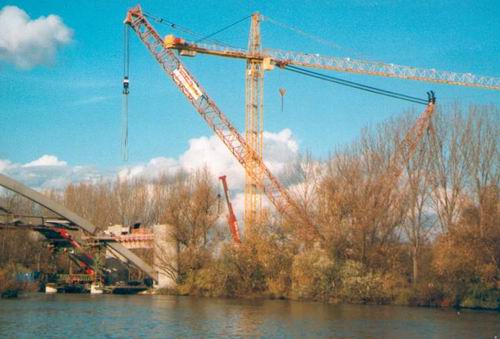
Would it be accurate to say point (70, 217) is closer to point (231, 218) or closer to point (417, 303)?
point (231, 218)

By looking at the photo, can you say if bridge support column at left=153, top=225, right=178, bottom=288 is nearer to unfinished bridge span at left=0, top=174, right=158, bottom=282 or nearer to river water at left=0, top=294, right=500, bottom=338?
unfinished bridge span at left=0, top=174, right=158, bottom=282

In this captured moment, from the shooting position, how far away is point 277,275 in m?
55.2

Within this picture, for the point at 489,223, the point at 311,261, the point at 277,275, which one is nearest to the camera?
the point at 489,223

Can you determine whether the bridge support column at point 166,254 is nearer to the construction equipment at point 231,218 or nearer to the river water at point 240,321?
the construction equipment at point 231,218

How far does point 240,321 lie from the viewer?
34.5 meters

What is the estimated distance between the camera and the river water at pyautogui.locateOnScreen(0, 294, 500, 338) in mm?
29297

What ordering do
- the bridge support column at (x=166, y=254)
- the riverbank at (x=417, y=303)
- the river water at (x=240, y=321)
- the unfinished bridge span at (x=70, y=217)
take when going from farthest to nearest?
the unfinished bridge span at (x=70, y=217) < the bridge support column at (x=166, y=254) < the riverbank at (x=417, y=303) < the river water at (x=240, y=321)

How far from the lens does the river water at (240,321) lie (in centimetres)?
2930

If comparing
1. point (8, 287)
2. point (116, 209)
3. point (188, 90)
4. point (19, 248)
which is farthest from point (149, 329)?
point (116, 209)

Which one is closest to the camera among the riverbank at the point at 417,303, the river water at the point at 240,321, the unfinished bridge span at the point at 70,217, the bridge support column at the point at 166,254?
the river water at the point at 240,321

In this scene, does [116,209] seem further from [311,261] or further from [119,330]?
[119,330]

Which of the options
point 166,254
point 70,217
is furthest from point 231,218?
point 70,217

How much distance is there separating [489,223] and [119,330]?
2750cm

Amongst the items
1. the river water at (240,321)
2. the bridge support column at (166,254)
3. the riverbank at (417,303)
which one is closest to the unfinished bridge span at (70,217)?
the bridge support column at (166,254)
